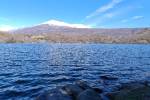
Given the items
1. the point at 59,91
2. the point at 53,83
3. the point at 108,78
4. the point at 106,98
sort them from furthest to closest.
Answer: the point at 108,78 < the point at 53,83 < the point at 106,98 < the point at 59,91

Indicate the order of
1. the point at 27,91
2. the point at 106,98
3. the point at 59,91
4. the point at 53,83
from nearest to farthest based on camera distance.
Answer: the point at 59,91
the point at 106,98
the point at 27,91
the point at 53,83

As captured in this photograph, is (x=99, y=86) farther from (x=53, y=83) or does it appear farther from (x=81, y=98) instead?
(x=81, y=98)

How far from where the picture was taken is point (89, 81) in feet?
123

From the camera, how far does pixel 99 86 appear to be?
33719 mm

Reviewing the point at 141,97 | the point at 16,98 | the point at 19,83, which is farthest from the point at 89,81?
the point at 141,97

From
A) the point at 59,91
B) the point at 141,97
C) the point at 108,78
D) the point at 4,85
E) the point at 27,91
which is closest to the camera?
the point at 141,97

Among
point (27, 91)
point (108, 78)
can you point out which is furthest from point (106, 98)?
point (108, 78)

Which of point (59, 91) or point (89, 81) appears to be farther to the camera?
point (89, 81)

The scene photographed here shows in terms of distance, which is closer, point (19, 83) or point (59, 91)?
point (59, 91)

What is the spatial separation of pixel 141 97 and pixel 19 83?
18.8 m

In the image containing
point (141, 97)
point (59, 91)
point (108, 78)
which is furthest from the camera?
point (108, 78)

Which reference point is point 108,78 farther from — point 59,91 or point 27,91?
point 59,91

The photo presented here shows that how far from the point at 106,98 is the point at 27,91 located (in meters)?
9.47

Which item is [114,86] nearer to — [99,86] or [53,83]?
[99,86]
